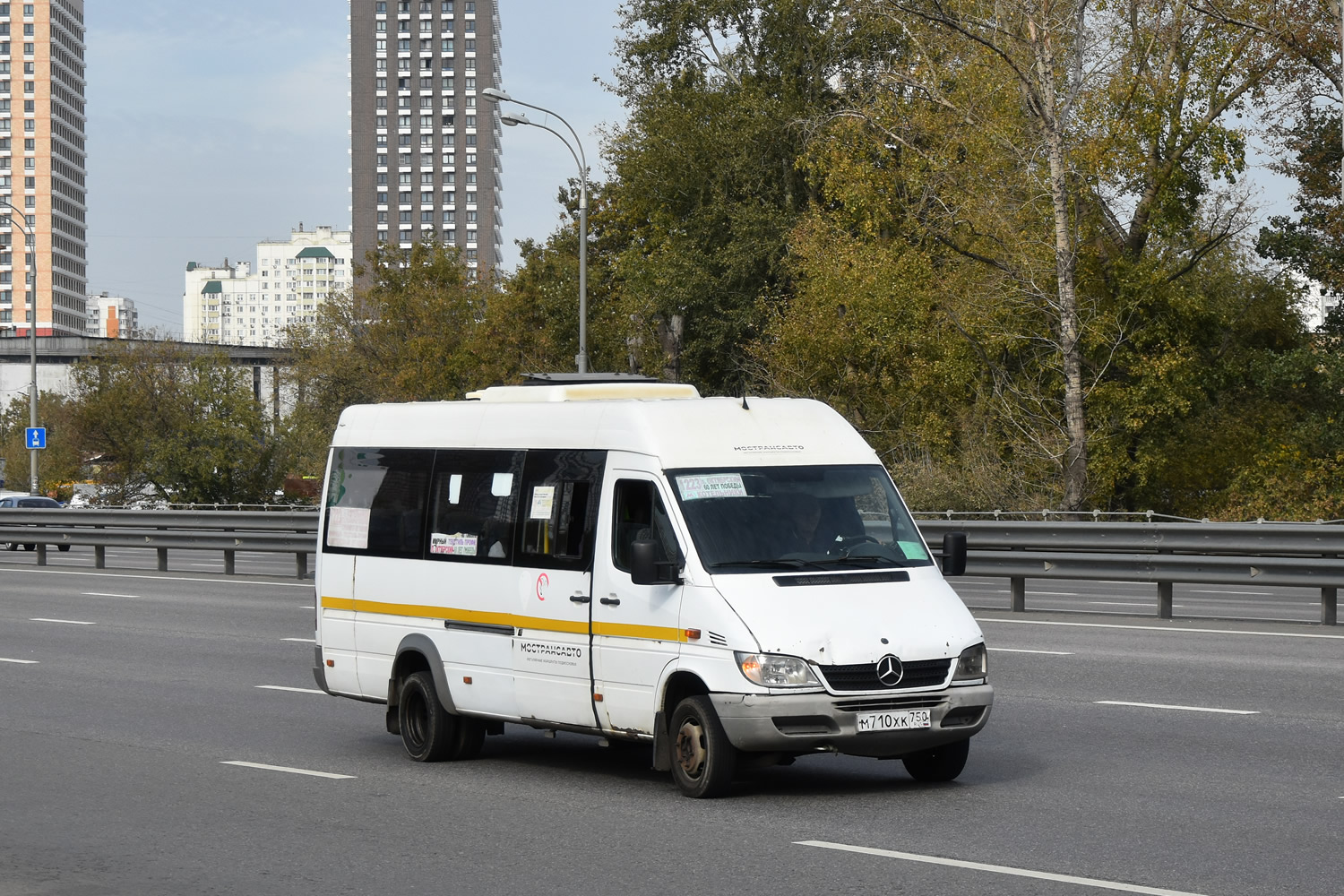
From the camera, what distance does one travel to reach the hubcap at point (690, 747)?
845 cm

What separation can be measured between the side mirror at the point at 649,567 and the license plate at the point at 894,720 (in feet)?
3.88

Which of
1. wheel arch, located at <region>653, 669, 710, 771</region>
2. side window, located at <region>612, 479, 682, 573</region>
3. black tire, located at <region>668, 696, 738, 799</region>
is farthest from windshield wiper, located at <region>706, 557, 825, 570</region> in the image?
black tire, located at <region>668, 696, 738, 799</region>

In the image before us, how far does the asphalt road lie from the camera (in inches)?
269

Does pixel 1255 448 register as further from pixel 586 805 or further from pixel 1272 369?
pixel 586 805

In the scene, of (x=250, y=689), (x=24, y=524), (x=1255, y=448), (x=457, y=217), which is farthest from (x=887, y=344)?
(x=457, y=217)

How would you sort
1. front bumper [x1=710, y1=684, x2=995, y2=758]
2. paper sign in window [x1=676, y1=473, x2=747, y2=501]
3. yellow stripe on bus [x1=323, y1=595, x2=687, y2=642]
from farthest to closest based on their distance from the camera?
paper sign in window [x1=676, y1=473, x2=747, y2=501], yellow stripe on bus [x1=323, y1=595, x2=687, y2=642], front bumper [x1=710, y1=684, x2=995, y2=758]

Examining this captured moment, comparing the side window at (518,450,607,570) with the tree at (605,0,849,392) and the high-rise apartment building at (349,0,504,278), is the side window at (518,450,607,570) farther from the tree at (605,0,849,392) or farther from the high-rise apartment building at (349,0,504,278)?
the high-rise apartment building at (349,0,504,278)

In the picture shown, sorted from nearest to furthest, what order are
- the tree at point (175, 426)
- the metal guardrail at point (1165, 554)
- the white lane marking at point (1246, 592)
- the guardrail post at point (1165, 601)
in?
the metal guardrail at point (1165, 554) < the guardrail post at point (1165, 601) < the white lane marking at point (1246, 592) < the tree at point (175, 426)

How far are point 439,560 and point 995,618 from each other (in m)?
9.38

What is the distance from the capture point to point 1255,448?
113ft

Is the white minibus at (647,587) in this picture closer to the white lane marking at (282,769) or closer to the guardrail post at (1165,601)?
the white lane marking at (282,769)

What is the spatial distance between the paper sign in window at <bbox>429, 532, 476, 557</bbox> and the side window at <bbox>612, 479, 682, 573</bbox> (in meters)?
1.23

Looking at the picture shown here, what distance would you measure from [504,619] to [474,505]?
810 mm

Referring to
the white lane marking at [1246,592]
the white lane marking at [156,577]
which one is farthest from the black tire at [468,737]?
the white lane marking at [1246,592]
